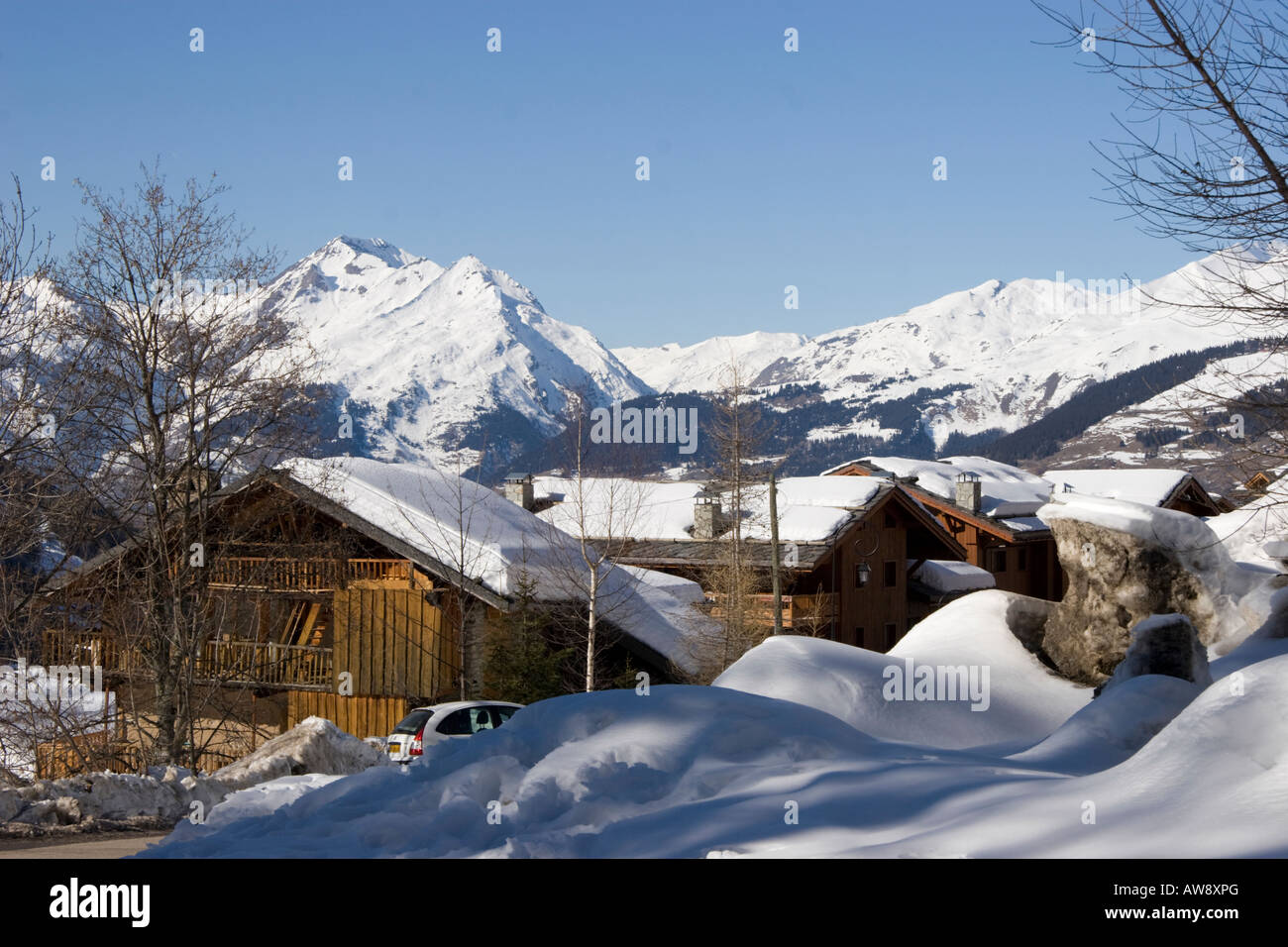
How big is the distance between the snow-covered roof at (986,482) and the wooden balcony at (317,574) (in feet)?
107

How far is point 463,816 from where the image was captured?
271 inches

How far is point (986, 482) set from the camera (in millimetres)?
61750

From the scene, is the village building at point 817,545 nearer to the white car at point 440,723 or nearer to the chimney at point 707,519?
the chimney at point 707,519

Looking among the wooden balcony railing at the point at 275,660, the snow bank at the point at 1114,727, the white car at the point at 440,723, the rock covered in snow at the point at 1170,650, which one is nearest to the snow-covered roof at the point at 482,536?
the wooden balcony railing at the point at 275,660

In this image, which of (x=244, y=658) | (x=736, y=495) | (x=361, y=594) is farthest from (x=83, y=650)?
(x=736, y=495)

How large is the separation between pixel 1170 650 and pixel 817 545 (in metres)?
24.0

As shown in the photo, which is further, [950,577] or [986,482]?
[986,482]

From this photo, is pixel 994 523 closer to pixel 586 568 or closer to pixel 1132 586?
pixel 586 568

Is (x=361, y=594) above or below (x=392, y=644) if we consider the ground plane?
above

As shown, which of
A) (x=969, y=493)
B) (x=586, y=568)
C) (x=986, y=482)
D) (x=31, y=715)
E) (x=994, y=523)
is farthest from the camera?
(x=986, y=482)

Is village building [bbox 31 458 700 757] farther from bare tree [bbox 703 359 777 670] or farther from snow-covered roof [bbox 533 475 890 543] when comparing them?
snow-covered roof [bbox 533 475 890 543]
